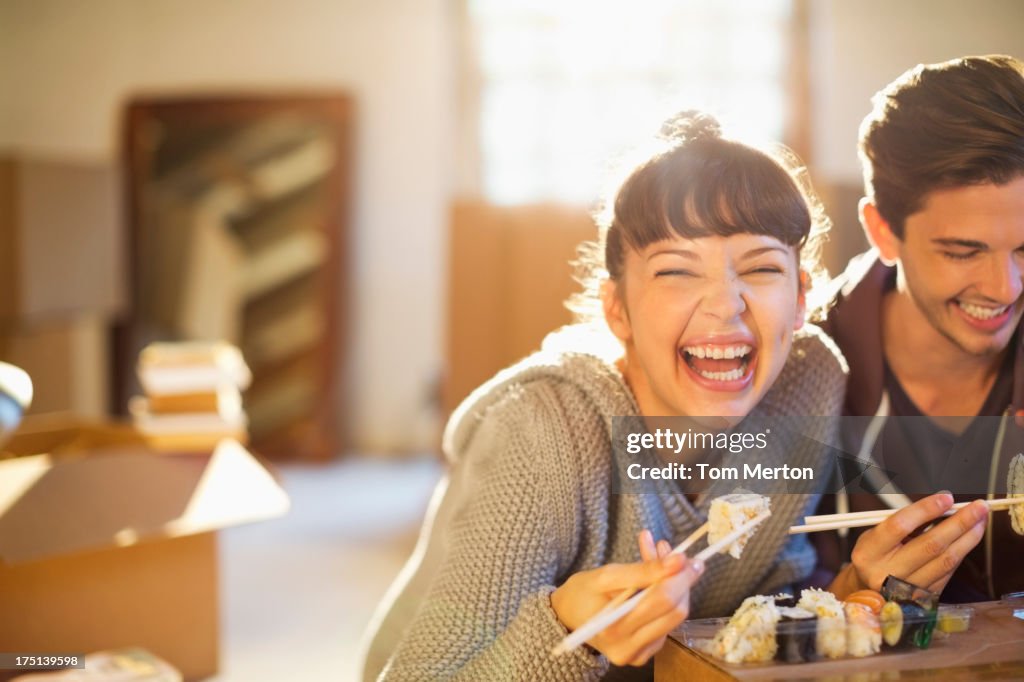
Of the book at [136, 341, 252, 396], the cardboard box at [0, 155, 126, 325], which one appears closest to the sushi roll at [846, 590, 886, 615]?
the book at [136, 341, 252, 396]

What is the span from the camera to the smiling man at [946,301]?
0.87 meters

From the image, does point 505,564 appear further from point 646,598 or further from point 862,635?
point 862,635

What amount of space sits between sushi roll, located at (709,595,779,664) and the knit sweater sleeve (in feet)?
0.42

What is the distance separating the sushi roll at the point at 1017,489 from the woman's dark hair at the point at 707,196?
241 mm

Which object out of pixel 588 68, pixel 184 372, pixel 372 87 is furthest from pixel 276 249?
pixel 184 372

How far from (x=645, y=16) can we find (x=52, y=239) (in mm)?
2118

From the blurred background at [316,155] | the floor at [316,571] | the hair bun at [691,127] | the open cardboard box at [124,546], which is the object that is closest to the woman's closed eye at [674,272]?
the hair bun at [691,127]

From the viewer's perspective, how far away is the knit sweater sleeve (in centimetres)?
87

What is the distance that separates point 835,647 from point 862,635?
23 mm

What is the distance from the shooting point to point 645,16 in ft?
12.1

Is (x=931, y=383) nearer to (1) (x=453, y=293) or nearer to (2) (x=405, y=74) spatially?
(1) (x=453, y=293)

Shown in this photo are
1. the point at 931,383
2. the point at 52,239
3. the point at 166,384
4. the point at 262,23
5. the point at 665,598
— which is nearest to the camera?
the point at 665,598

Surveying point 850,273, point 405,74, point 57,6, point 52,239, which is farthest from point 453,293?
point 57,6

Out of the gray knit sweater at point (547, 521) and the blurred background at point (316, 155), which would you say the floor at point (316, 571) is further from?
the gray knit sweater at point (547, 521)
